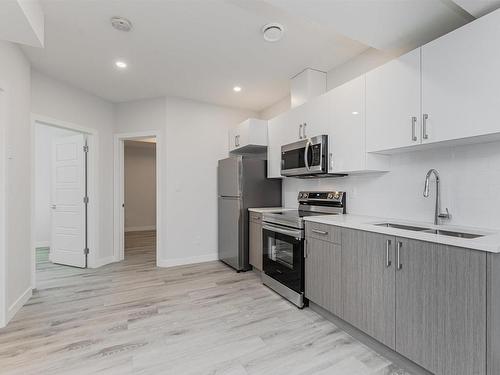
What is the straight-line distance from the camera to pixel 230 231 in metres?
3.87

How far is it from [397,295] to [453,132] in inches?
44.0

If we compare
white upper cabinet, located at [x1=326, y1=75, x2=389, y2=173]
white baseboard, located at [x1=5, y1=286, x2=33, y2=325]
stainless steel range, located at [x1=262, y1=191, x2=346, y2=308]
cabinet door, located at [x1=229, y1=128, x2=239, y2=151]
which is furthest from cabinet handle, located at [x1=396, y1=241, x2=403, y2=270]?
white baseboard, located at [x1=5, y1=286, x2=33, y2=325]

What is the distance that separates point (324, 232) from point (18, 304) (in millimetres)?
3066

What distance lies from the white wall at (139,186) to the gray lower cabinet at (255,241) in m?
5.13

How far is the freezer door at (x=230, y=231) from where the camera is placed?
3.66 meters

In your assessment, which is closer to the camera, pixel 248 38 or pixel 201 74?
pixel 248 38

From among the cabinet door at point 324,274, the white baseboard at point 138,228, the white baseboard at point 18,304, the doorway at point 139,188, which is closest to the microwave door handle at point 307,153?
the cabinet door at point 324,274

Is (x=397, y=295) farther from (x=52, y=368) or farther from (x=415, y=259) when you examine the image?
(x=52, y=368)

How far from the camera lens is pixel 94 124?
12.9 ft

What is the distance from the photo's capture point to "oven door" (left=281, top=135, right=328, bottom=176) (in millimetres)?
2686

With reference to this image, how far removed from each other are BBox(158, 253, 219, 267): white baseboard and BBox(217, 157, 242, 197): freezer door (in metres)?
1.07

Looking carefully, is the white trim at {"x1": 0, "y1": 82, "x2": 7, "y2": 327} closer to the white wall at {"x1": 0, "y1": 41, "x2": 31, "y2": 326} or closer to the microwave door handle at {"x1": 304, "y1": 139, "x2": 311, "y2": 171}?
the white wall at {"x1": 0, "y1": 41, "x2": 31, "y2": 326}

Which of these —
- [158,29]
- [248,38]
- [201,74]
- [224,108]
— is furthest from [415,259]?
[224,108]

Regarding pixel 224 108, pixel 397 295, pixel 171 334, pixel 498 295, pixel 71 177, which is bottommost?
pixel 171 334
